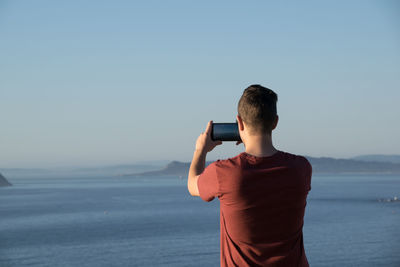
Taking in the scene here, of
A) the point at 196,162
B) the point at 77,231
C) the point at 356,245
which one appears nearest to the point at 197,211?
the point at 77,231

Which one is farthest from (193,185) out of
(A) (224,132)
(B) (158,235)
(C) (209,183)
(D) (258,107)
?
(B) (158,235)

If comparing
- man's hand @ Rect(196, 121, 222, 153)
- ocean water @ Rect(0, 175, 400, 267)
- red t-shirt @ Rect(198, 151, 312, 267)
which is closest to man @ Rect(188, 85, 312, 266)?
red t-shirt @ Rect(198, 151, 312, 267)

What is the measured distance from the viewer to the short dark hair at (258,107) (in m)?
1.48

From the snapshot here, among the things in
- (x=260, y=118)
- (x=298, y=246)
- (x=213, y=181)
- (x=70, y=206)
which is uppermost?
(x=260, y=118)

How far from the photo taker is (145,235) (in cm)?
8150

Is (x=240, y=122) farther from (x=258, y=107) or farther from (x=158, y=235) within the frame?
(x=158, y=235)

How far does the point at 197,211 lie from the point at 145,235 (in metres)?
32.7

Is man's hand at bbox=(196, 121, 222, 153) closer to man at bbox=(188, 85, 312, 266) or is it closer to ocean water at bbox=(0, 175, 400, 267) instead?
man at bbox=(188, 85, 312, 266)

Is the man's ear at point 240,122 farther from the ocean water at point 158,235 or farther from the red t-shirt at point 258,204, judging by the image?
the ocean water at point 158,235

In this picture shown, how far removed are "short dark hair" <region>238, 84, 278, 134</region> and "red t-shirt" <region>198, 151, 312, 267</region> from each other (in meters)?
0.11

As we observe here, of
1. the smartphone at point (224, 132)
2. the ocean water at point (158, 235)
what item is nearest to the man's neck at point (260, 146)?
the smartphone at point (224, 132)

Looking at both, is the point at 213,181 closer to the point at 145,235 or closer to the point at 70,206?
the point at 145,235

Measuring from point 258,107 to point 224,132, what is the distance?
24cm

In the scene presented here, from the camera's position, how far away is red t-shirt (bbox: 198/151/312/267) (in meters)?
1.50
